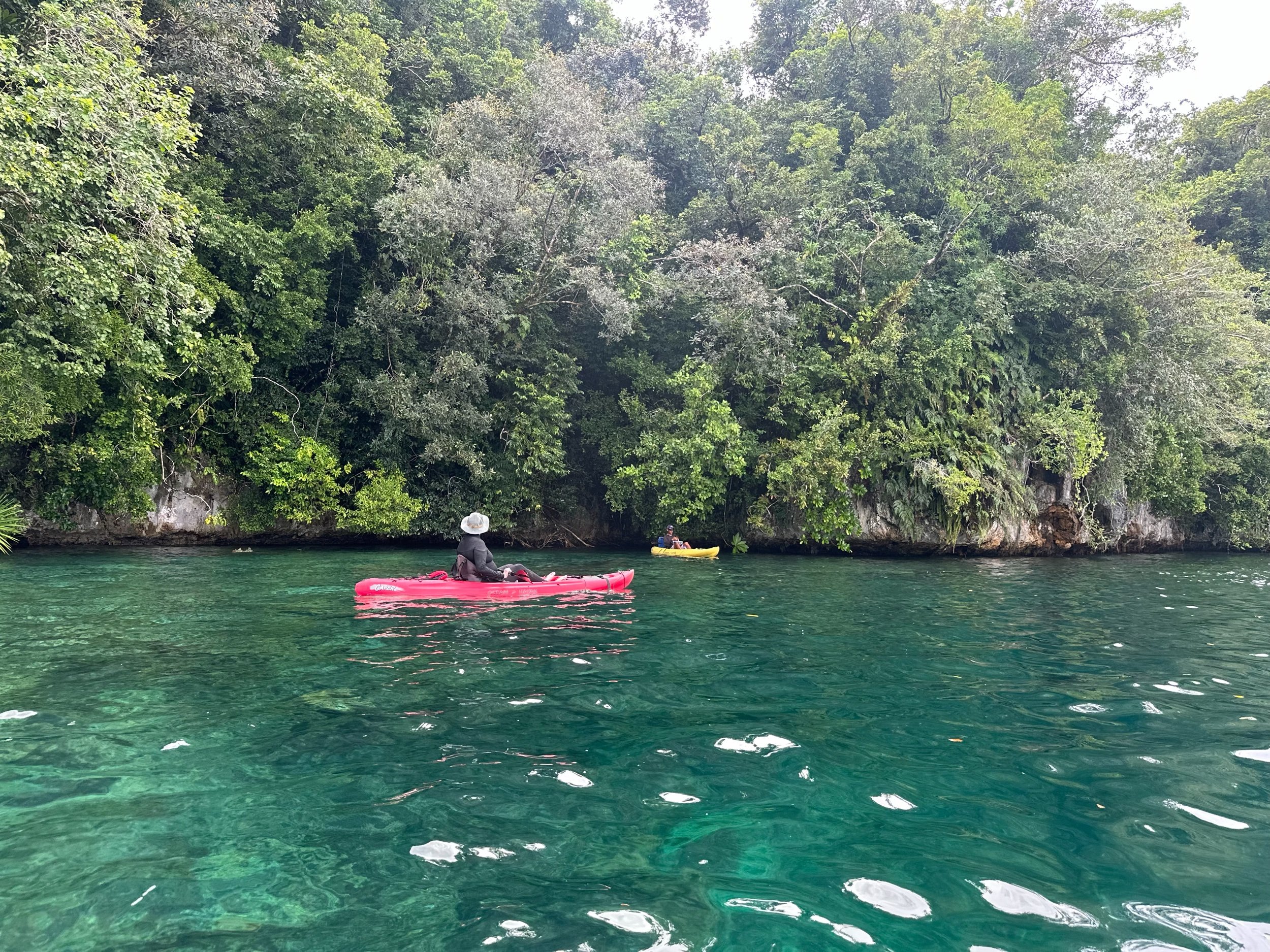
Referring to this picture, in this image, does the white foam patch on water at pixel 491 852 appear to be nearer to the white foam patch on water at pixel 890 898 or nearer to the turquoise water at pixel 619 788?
the turquoise water at pixel 619 788

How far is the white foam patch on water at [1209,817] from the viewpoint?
3734 millimetres

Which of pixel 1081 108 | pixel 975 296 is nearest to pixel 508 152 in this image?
pixel 975 296

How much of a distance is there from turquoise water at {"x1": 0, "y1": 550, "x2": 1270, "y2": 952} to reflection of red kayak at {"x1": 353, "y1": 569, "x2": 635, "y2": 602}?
1.73 meters

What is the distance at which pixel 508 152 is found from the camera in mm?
20891

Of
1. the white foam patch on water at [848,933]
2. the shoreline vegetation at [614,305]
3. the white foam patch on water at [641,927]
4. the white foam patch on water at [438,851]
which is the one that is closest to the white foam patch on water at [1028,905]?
the white foam patch on water at [848,933]

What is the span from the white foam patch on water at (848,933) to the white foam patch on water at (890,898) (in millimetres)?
210

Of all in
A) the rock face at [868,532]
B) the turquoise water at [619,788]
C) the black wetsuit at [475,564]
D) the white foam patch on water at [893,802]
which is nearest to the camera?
the turquoise water at [619,788]

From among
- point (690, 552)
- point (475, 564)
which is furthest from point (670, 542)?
point (475, 564)

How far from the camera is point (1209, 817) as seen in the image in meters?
3.84

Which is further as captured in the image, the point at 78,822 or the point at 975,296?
the point at 975,296

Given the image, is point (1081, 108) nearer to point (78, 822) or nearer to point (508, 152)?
point (508, 152)

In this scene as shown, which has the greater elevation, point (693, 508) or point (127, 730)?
point (693, 508)

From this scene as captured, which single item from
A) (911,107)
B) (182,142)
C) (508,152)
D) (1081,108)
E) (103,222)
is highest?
(1081,108)

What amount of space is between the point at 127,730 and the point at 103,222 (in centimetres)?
1185
